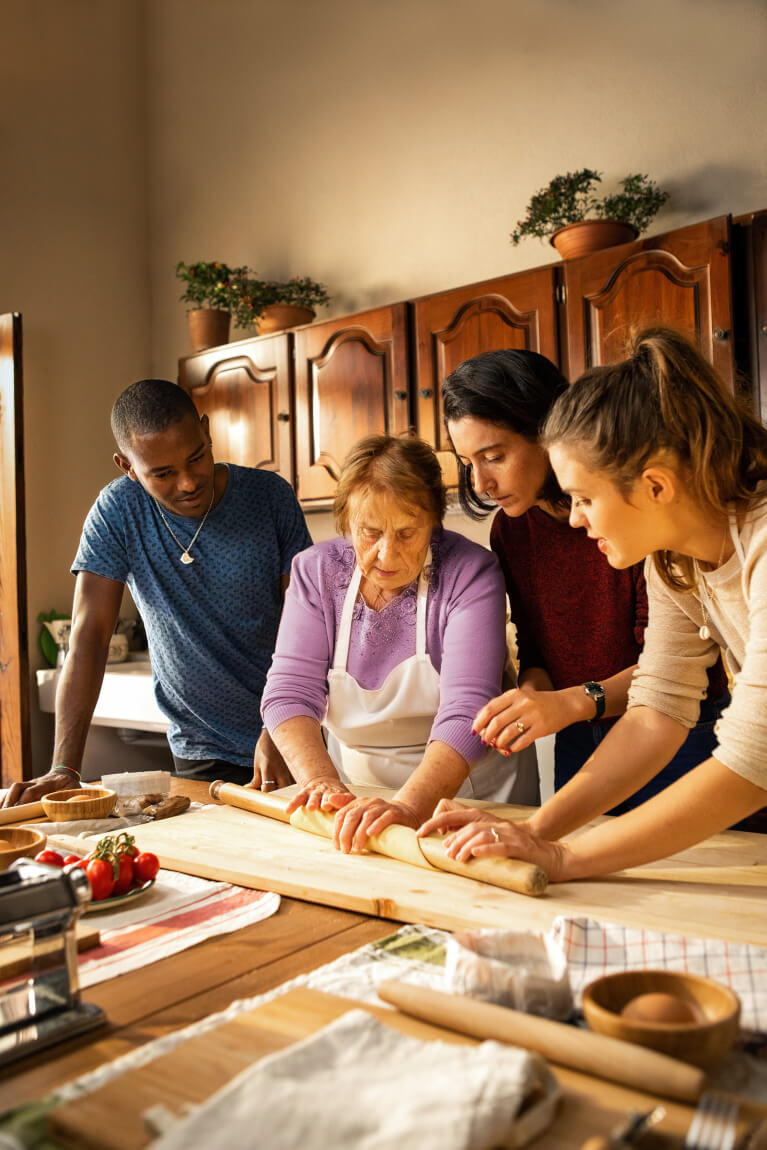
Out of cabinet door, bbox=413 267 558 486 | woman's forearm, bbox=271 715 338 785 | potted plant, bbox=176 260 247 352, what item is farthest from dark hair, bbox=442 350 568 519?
potted plant, bbox=176 260 247 352

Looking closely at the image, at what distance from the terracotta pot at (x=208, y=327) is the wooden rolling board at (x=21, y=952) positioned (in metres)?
3.36

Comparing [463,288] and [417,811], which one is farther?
[463,288]

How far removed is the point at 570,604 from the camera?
5.75 ft

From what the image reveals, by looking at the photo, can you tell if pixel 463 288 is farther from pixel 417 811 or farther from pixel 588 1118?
pixel 588 1118

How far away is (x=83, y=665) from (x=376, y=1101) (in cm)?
155

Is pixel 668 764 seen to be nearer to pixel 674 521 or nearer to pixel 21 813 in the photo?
pixel 674 521

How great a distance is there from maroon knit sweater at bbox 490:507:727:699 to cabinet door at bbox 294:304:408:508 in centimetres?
166

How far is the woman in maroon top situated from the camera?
1.60m

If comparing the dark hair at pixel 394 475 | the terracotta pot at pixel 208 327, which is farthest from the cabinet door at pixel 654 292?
the terracotta pot at pixel 208 327

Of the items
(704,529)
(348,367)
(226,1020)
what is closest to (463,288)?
(348,367)

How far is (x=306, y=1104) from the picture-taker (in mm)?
619

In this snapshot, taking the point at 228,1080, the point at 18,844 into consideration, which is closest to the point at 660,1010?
the point at 228,1080

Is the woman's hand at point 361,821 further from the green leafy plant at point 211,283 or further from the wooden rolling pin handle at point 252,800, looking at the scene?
the green leafy plant at point 211,283

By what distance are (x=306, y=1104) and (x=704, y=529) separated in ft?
2.68
